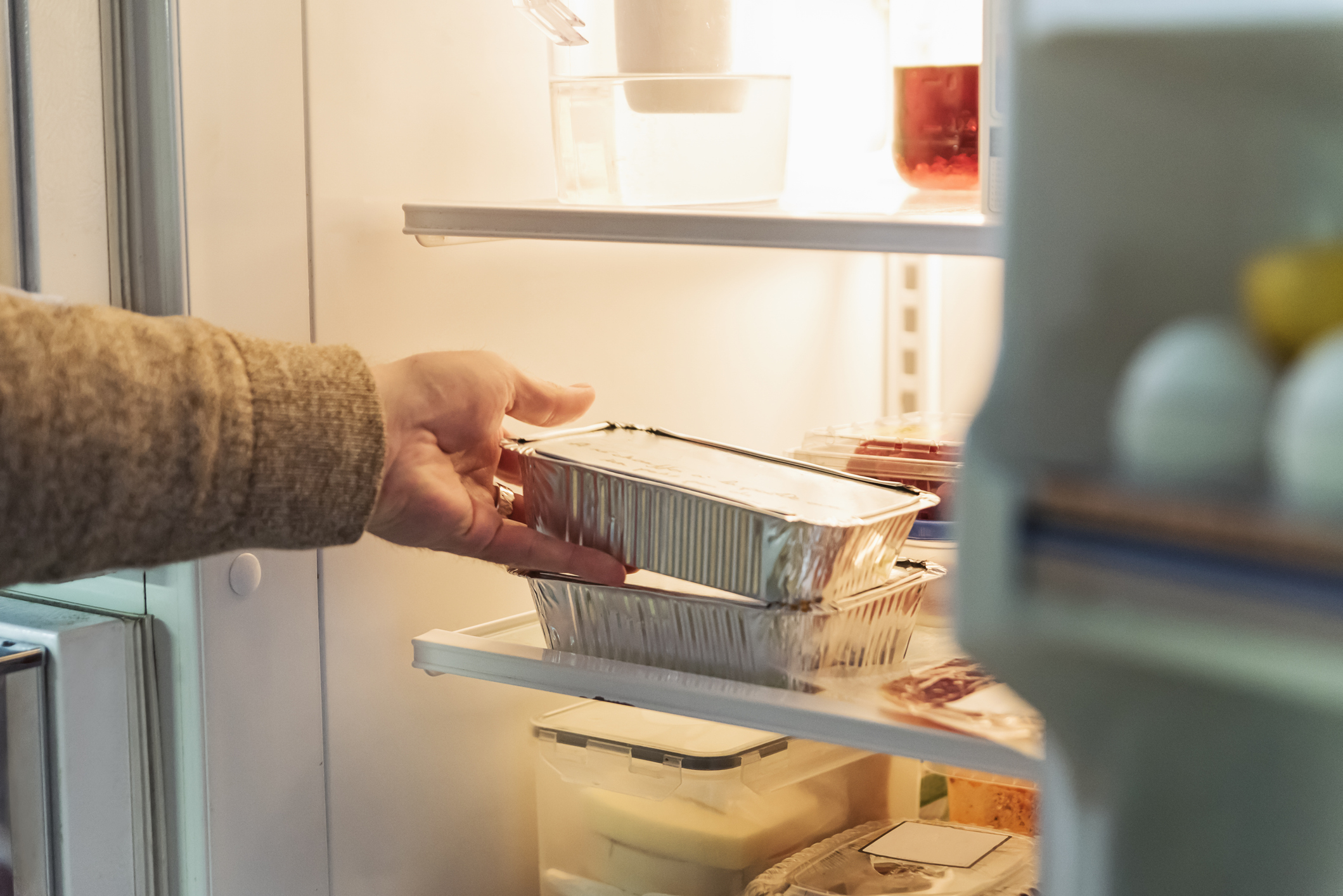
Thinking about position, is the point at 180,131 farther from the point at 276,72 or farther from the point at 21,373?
the point at 21,373

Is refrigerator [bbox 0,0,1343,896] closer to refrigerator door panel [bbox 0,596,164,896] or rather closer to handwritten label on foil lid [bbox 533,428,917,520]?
refrigerator door panel [bbox 0,596,164,896]

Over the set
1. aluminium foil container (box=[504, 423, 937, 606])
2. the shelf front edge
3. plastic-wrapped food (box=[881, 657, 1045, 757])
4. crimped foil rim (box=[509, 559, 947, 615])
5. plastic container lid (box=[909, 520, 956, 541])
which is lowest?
the shelf front edge

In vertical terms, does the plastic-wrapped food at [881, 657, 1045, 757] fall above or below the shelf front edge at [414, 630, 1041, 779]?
above

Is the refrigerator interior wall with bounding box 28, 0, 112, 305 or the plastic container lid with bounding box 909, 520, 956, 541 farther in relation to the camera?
the plastic container lid with bounding box 909, 520, 956, 541

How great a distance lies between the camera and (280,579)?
98cm

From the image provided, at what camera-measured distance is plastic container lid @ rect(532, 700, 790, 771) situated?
1017 millimetres

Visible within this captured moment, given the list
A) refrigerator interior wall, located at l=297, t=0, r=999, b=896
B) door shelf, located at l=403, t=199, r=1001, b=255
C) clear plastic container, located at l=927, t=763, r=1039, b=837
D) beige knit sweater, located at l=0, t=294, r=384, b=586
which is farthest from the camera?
clear plastic container, located at l=927, t=763, r=1039, b=837

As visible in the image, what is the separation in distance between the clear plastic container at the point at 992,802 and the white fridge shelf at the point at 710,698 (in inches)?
13.9

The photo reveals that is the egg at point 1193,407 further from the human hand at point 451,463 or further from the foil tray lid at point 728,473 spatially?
the human hand at point 451,463

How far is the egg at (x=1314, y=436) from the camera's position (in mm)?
299

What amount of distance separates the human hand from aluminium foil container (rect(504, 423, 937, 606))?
0.02m

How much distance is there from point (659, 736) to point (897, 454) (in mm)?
320

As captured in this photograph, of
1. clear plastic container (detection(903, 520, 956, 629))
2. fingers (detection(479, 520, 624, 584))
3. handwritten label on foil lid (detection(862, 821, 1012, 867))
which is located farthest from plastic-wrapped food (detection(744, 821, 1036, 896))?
fingers (detection(479, 520, 624, 584))

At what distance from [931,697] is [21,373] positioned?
0.57 m
